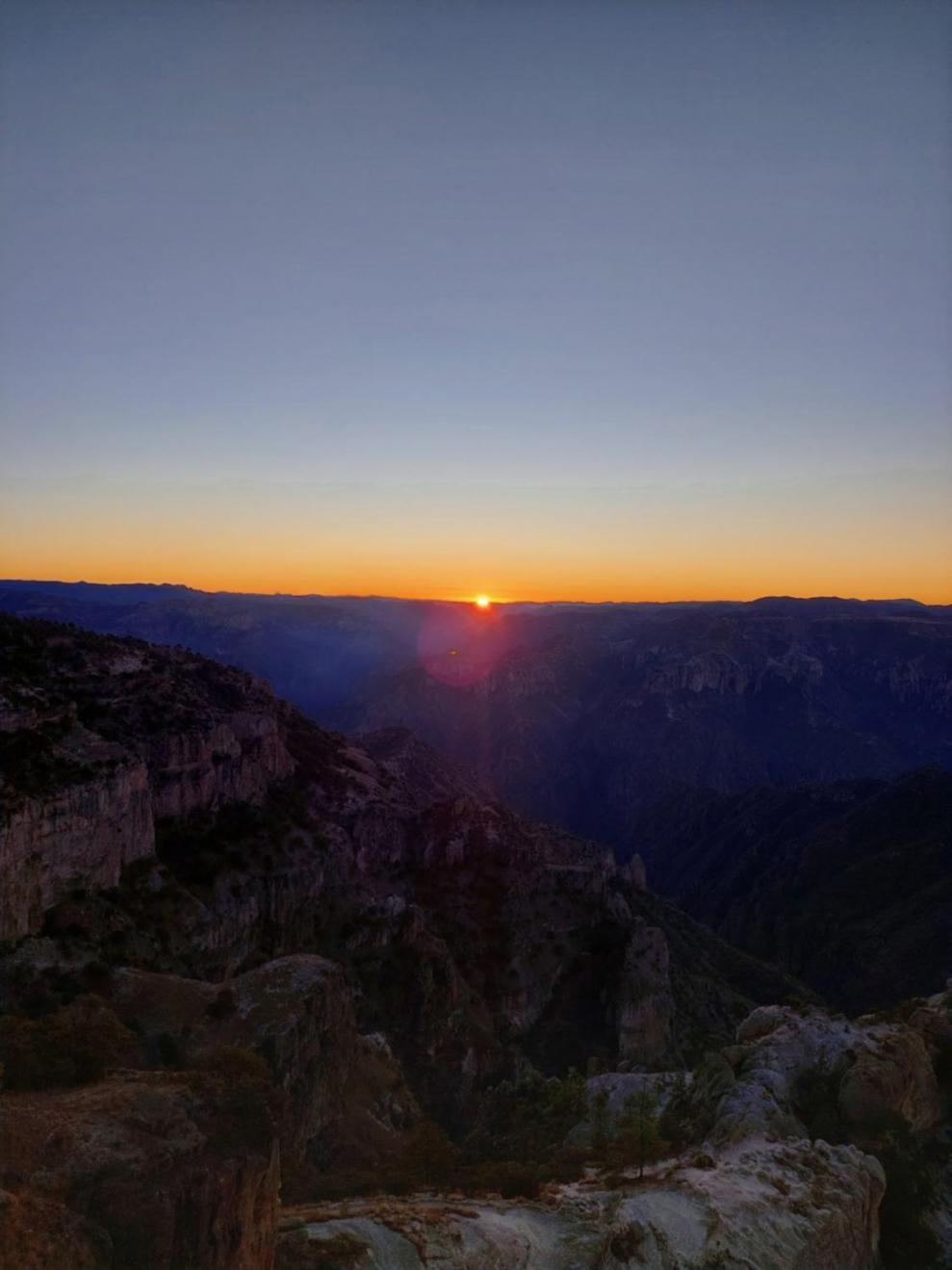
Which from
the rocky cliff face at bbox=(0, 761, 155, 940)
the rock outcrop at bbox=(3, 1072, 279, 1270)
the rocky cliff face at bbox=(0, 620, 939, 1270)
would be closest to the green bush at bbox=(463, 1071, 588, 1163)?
the rocky cliff face at bbox=(0, 620, 939, 1270)

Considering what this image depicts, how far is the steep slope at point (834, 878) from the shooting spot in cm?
10575

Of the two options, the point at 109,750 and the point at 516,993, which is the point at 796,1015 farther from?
the point at 109,750

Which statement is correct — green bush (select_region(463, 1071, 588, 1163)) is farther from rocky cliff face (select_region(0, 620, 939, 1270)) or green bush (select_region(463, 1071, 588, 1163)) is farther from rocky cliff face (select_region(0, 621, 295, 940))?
rocky cliff face (select_region(0, 621, 295, 940))

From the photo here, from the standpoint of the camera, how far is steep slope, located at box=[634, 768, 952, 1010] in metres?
106

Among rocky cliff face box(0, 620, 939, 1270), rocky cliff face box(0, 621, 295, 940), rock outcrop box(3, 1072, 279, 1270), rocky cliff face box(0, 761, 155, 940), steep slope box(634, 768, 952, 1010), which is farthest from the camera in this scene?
steep slope box(634, 768, 952, 1010)

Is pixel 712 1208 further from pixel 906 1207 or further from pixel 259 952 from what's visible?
pixel 259 952

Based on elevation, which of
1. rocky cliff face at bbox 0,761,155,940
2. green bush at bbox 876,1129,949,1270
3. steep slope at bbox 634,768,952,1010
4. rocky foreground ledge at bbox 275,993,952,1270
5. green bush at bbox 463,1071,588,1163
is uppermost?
rocky cliff face at bbox 0,761,155,940

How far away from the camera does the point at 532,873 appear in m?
70.9

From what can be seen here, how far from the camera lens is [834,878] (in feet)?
452

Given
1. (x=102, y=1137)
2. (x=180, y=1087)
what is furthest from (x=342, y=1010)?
(x=102, y=1137)

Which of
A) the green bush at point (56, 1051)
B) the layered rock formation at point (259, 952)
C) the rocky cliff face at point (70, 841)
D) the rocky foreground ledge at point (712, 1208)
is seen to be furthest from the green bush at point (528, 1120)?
the rocky cliff face at point (70, 841)

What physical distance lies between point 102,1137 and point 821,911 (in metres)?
135

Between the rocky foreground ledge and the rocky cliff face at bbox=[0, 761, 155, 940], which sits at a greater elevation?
the rocky cliff face at bbox=[0, 761, 155, 940]

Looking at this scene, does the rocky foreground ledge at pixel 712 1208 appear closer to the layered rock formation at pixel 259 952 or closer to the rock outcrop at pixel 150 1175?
the rock outcrop at pixel 150 1175
